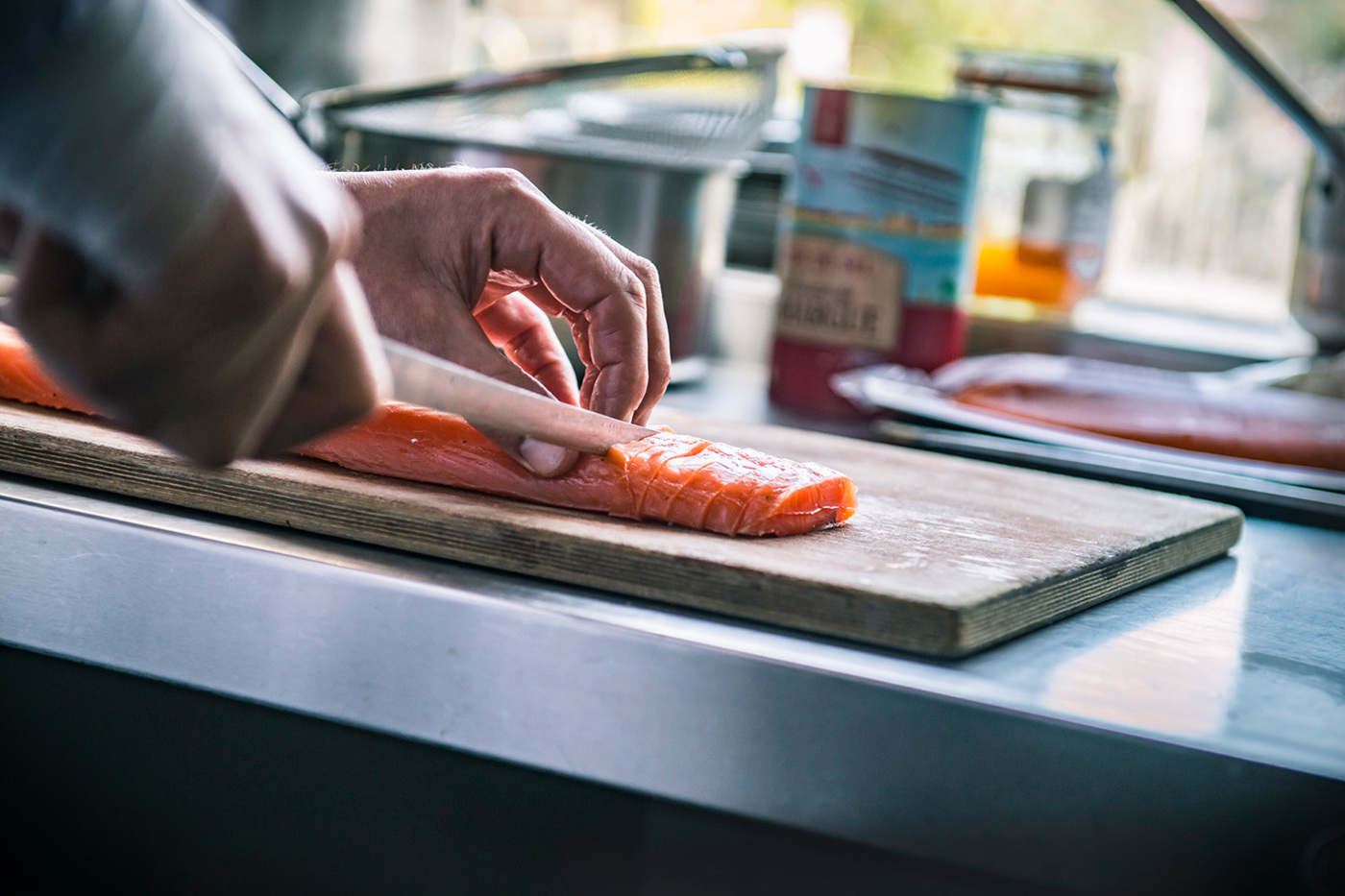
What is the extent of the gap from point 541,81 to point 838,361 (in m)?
0.54

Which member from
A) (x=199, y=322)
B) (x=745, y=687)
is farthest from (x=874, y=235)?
(x=199, y=322)

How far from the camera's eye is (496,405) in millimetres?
900

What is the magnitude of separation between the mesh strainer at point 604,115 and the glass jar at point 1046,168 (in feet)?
1.37

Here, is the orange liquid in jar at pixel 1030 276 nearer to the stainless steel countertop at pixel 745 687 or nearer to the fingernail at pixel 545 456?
the stainless steel countertop at pixel 745 687

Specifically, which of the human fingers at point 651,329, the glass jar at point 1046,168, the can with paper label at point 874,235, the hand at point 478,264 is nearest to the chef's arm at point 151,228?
the hand at point 478,264

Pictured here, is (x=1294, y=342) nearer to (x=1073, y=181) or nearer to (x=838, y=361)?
(x=1073, y=181)

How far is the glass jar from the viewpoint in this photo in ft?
6.38

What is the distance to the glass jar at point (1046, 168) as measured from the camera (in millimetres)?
1945

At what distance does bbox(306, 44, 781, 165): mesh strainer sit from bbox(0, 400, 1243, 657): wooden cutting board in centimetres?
58

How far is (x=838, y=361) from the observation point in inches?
67.0

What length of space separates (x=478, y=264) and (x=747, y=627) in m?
0.45

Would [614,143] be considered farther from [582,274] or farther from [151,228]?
[151,228]

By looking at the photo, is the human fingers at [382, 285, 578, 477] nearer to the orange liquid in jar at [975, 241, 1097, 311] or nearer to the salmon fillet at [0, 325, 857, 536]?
the salmon fillet at [0, 325, 857, 536]

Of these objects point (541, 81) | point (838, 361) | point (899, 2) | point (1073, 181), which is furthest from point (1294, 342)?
point (899, 2)
